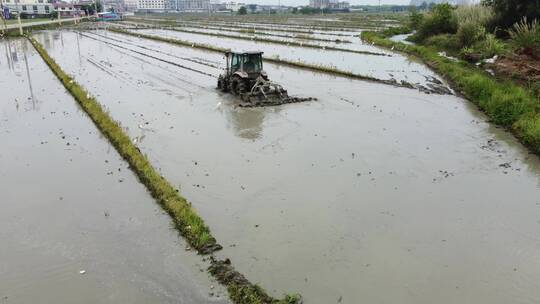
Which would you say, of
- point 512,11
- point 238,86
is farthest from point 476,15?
point 238,86

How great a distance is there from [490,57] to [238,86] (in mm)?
15929

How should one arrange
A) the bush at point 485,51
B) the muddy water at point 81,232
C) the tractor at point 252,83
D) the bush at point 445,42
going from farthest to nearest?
the bush at point 445,42 → the bush at point 485,51 → the tractor at point 252,83 → the muddy water at point 81,232

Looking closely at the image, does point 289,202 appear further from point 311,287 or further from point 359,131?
point 359,131

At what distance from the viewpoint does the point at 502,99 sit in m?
15.5

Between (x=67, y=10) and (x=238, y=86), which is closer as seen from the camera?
(x=238, y=86)

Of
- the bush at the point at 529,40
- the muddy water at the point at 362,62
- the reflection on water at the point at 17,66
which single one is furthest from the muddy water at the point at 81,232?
the bush at the point at 529,40

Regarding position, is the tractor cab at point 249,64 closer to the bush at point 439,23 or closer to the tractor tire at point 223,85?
the tractor tire at point 223,85

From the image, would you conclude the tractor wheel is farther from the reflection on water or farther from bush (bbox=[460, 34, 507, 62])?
bush (bbox=[460, 34, 507, 62])

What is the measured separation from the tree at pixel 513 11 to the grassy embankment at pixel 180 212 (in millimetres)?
27804

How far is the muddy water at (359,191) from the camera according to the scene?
265 inches

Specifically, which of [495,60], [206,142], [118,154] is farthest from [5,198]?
[495,60]

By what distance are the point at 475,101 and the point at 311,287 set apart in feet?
45.5

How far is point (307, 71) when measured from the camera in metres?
24.0

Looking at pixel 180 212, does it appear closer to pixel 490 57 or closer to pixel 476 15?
pixel 490 57
